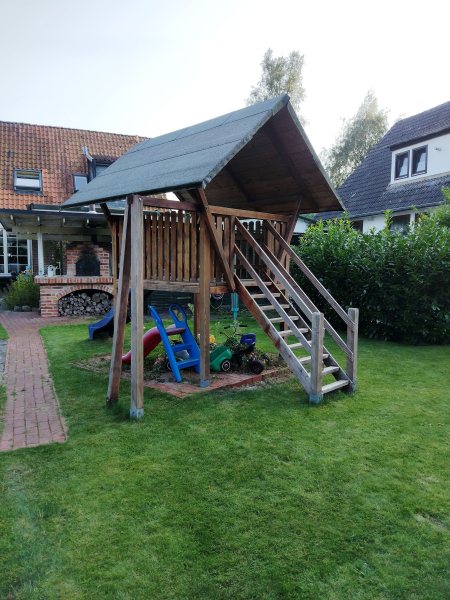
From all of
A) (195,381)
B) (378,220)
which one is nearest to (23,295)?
(195,381)

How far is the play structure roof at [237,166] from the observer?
4.95m

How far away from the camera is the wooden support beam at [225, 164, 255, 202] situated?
25.5 ft

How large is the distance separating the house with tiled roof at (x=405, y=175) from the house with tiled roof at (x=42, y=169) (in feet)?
34.8

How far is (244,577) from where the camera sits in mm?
2510

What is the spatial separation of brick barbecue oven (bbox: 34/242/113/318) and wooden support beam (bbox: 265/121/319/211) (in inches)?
347

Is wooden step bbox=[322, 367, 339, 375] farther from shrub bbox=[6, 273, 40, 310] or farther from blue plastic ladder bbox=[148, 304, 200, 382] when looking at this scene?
shrub bbox=[6, 273, 40, 310]

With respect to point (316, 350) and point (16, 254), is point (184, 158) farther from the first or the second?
point (16, 254)

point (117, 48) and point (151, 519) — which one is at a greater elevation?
point (117, 48)

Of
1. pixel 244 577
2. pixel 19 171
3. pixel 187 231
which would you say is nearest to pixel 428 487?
pixel 244 577

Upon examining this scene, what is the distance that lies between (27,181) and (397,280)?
50.1 ft

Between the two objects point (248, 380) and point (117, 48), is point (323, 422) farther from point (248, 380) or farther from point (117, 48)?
point (117, 48)

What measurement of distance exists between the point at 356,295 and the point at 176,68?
32.9 feet

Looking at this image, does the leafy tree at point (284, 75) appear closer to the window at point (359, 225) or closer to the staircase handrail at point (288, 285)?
the window at point (359, 225)

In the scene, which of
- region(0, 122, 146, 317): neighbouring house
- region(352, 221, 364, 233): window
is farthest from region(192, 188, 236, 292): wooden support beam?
region(352, 221, 364, 233): window
